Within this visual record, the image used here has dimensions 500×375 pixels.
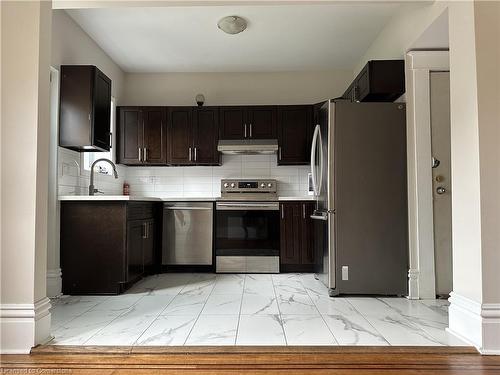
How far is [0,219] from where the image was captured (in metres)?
1.81

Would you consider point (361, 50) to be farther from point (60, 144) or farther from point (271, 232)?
point (60, 144)

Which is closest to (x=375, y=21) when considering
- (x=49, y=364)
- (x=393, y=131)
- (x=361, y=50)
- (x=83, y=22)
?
(x=361, y=50)

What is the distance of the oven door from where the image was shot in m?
4.02

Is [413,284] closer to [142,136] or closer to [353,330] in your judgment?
[353,330]

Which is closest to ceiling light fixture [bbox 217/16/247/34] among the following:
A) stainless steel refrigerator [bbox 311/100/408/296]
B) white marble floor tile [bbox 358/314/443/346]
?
stainless steel refrigerator [bbox 311/100/408/296]

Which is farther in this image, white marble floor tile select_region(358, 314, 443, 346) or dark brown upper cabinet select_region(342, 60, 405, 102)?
dark brown upper cabinet select_region(342, 60, 405, 102)

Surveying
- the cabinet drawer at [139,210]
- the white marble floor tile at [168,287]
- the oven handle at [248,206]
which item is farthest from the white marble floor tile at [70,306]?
the oven handle at [248,206]

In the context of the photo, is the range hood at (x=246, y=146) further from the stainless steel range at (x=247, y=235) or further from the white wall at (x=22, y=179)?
the white wall at (x=22, y=179)

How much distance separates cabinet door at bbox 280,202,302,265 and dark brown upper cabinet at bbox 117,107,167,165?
162 centimetres

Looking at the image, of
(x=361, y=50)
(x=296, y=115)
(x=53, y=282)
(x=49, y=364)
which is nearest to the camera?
(x=49, y=364)

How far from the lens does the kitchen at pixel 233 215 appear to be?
229 centimetres

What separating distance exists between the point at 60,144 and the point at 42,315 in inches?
64.2

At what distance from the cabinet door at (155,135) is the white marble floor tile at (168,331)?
2384 mm

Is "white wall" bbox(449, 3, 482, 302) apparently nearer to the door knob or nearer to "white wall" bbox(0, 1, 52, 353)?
the door knob
